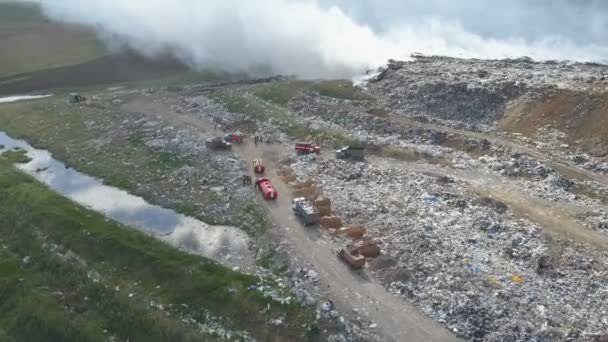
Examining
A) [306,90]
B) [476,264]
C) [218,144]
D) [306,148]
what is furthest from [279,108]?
[476,264]

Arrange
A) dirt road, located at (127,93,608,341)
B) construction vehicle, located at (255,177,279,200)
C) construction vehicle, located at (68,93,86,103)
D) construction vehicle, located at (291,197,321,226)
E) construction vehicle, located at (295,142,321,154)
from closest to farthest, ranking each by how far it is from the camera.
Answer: dirt road, located at (127,93,608,341)
construction vehicle, located at (291,197,321,226)
construction vehicle, located at (255,177,279,200)
construction vehicle, located at (295,142,321,154)
construction vehicle, located at (68,93,86,103)

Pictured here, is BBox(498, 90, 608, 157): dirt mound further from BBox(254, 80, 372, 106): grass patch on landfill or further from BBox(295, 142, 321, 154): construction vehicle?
BBox(295, 142, 321, 154): construction vehicle

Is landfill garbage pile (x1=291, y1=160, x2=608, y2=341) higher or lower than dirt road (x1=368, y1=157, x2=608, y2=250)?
lower

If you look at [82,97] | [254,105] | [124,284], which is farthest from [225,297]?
[82,97]

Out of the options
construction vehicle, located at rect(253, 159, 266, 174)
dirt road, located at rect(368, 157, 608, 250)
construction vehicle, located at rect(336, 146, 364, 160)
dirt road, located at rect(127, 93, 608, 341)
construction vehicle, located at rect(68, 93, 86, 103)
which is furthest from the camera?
construction vehicle, located at rect(68, 93, 86, 103)

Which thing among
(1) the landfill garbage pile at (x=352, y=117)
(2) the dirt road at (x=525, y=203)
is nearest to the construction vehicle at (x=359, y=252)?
(2) the dirt road at (x=525, y=203)

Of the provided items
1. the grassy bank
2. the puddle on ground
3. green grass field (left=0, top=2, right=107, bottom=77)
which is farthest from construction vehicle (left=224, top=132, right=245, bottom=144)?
green grass field (left=0, top=2, right=107, bottom=77)
